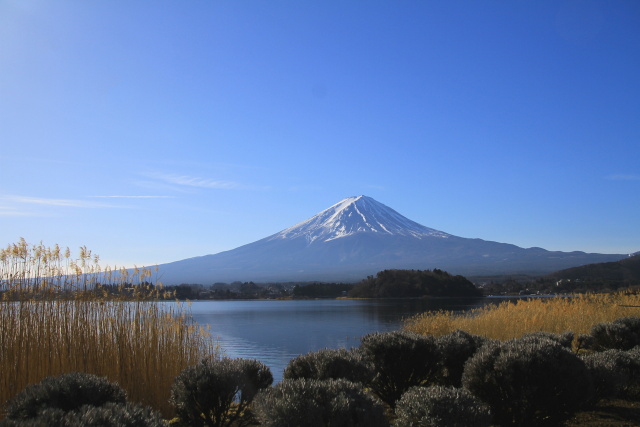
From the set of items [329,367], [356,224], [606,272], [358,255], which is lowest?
[329,367]

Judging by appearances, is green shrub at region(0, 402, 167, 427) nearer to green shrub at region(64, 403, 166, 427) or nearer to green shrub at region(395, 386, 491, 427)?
green shrub at region(64, 403, 166, 427)

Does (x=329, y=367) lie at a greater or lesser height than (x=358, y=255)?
lesser

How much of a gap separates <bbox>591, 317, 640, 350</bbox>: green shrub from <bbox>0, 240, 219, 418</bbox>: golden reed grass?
282 inches

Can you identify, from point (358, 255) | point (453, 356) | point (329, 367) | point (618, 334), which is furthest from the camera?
point (358, 255)

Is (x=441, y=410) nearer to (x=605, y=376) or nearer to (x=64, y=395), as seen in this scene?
(x=64, y=395)

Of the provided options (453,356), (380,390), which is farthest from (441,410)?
(453,356)

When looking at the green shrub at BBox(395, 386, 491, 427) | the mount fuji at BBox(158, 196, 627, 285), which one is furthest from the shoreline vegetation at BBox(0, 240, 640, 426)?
the mount fuji at BBox(158, 196, 627, 285)

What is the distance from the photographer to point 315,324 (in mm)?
22266

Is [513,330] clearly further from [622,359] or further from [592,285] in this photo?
[592,285]

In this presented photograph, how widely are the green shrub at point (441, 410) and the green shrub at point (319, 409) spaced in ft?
1.09

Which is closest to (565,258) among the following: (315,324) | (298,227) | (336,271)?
(336,271)

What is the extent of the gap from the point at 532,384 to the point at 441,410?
1.35m

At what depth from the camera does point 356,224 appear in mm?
131625

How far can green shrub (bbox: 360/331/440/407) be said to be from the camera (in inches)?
230
